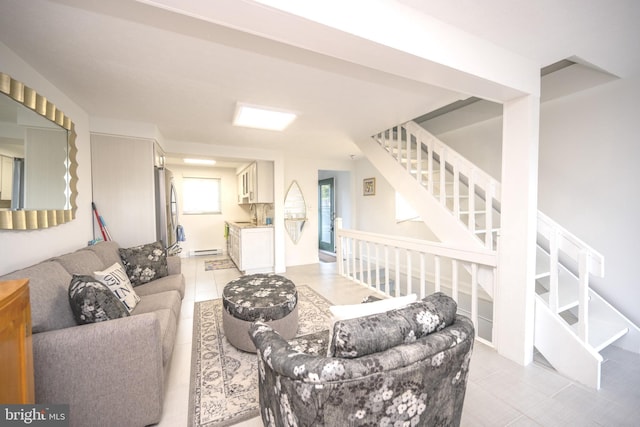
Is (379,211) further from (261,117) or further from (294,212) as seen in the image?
(261,117)

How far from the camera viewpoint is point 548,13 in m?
1.43

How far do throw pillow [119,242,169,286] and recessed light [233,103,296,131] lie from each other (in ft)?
5.87

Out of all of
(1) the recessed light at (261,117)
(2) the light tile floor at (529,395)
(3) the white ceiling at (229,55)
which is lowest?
(2) the light tile floor at (529,395)

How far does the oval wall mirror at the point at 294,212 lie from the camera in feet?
17.6

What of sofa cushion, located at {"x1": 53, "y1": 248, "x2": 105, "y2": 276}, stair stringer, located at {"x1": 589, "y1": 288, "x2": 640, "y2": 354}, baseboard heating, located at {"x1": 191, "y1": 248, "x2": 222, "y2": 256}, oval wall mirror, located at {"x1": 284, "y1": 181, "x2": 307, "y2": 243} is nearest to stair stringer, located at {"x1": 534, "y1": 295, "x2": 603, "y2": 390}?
stair stringer, located at {"x1": 589, "y1": 288, "x2": 640, "y2": 354}

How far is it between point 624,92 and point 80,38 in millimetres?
4305

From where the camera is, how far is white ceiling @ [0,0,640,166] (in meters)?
1.41

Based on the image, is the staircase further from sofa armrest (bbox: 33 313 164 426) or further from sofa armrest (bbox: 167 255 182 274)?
sofa armrest (bbox: 167 255 182 274)

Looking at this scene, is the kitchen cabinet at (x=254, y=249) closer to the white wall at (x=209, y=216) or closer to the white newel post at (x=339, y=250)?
the white newel post at (x=339, y=250)

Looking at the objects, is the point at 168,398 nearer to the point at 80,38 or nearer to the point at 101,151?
the point at 80,38

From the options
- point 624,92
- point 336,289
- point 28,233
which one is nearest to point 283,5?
point 28,233

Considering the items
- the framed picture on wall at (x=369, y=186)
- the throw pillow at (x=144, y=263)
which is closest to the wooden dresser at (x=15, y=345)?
the throw pillow at (x=144, y=263)

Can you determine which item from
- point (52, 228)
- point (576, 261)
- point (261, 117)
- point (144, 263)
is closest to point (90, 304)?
point (52, 228)

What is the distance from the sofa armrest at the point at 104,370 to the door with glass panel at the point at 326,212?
5.56 metres
